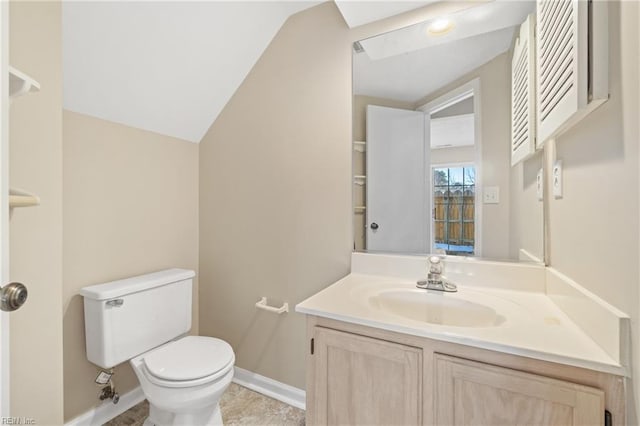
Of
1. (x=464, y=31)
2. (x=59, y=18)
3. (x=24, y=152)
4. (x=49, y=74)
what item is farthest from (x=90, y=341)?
(x=464, y=31)

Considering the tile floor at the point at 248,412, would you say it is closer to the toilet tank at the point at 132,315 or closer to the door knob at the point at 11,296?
the toilet tank at the point at 132,315

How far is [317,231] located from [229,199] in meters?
0.68

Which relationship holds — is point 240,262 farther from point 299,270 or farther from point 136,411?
point 136,411

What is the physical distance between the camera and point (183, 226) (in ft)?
6.49

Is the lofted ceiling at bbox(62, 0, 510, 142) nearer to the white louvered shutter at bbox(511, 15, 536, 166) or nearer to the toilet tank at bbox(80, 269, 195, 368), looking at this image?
the white louvered shutter at bbox(511, 15, 536, 166)

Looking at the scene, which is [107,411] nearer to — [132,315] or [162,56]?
[132,315]

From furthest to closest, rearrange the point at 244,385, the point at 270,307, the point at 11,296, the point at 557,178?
the point at 244,385, the point at 270,307, the point at 557,178, the point at 11,296

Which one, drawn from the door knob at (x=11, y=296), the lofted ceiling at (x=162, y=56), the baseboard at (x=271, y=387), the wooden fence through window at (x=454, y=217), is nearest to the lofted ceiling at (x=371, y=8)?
the lofted ceiling at (x=162, y=56)

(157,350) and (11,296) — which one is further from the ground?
(11,296)

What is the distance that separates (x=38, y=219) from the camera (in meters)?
0.91

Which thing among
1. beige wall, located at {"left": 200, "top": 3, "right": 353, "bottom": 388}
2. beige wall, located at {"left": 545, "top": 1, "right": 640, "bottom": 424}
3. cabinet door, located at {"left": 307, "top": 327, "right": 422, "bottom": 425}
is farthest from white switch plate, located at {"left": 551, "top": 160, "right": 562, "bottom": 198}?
beige wall, located at {"left": 200, "top": 3, "right": 353, "bottom": 388}

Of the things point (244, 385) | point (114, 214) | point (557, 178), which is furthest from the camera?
point (244, 385)

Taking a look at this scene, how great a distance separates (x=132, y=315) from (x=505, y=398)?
5.25ft

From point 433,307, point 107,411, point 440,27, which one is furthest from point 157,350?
point 440,27
